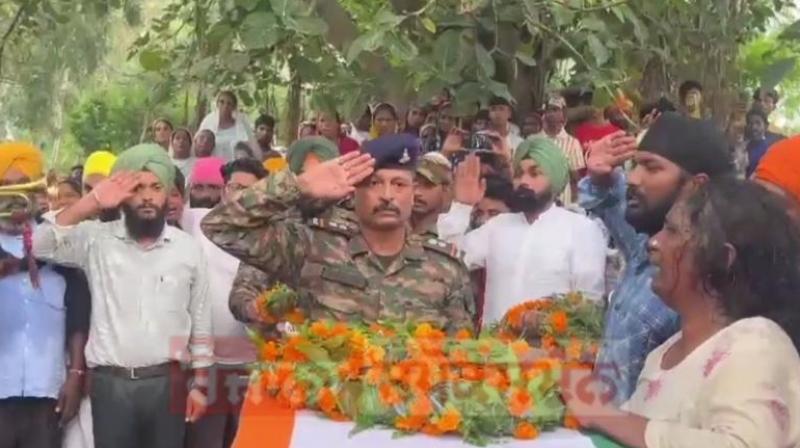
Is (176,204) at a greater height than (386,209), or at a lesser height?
lesser

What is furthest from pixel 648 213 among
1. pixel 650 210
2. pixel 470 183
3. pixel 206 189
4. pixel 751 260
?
pixel 206 189

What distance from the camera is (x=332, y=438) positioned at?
3.21m

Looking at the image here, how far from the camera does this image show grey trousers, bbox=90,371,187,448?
4.76m

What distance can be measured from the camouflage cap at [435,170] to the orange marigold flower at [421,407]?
209 cm

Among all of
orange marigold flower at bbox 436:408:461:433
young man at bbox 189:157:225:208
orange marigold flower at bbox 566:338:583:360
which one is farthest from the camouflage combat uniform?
young man at bbox 189:157:225:208

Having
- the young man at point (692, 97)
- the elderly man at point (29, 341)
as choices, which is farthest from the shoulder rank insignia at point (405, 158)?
the young man at point (692, 97)

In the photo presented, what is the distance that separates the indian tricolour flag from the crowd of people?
12cm

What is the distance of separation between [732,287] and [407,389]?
39.4 inches

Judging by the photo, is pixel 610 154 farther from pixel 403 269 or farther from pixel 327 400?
pixel 327 400

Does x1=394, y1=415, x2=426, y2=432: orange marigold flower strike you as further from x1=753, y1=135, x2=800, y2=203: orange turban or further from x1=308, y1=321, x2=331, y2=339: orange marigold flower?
x1=753, y1=135, x2=800, y2=203: orange turban

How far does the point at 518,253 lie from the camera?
5.27 metres

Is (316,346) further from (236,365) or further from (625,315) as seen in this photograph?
(236,365)

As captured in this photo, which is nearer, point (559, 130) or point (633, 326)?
point (633, 326)

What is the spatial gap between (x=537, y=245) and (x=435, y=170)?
626 millimetres
